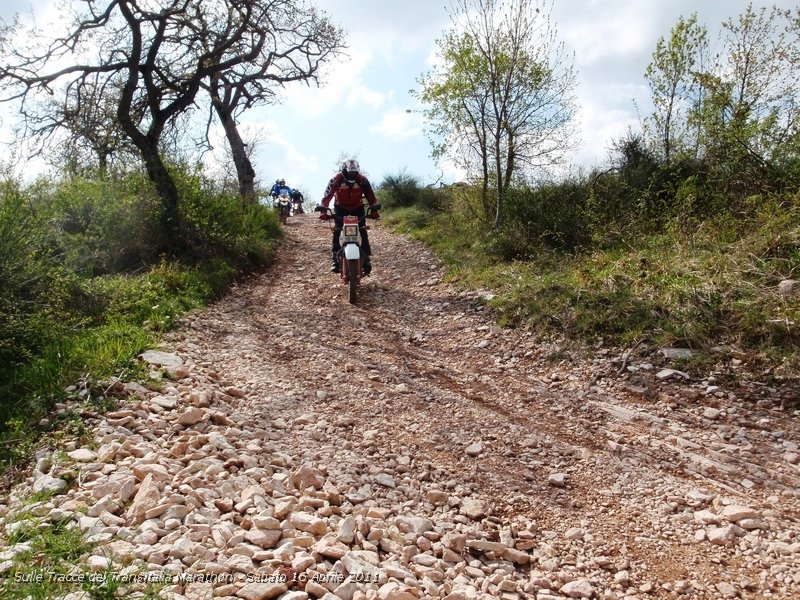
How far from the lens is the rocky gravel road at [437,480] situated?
246 centimetres

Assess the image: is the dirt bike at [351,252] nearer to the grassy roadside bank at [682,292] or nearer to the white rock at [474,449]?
the grassy roadside bank at [682,292]

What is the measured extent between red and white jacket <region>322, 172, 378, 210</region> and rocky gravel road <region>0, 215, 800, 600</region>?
3.35 m

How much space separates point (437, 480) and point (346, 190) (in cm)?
582

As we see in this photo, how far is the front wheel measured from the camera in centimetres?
769

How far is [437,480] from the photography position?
134 inches

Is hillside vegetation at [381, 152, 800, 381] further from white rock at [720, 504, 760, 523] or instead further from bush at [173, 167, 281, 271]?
bush at [173, 167, 281, 271]

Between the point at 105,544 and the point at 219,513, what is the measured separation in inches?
22.3

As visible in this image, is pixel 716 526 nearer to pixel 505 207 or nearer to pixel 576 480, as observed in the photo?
pixel 576 480

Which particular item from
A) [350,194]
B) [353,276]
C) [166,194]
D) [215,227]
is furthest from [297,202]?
[353,276]

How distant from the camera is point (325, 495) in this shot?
3.08 m

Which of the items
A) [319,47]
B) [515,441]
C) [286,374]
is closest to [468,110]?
[319,47]

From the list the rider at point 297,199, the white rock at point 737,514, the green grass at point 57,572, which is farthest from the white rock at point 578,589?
the rider at point 297,199

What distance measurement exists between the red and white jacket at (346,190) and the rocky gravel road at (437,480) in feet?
11.0

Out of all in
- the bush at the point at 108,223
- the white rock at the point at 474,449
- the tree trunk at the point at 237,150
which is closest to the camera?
the white rock at the point at 474,449
